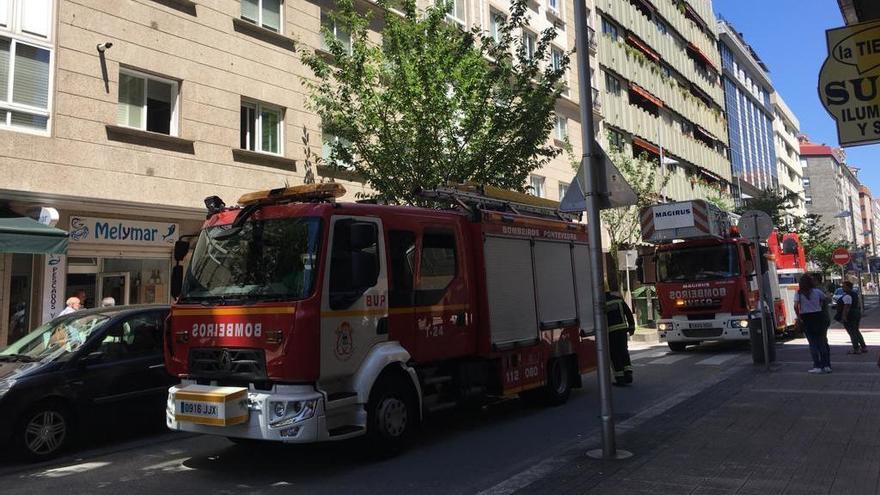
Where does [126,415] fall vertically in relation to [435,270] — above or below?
below

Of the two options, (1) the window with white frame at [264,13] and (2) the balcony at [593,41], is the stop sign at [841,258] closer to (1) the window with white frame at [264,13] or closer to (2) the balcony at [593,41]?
(2) the balcony at [593,41]

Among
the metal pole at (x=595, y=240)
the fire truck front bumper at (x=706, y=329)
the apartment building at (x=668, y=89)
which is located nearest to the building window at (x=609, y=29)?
the apartment building at (x=668, y=89)

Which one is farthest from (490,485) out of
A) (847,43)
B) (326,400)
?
(847,43)

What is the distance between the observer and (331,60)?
17.6m

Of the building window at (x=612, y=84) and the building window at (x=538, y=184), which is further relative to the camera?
the building window at (x=612, y=84)

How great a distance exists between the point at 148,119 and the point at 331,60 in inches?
213

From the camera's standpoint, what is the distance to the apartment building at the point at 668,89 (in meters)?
34.3

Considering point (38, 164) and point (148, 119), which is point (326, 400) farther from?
point (148, 119)

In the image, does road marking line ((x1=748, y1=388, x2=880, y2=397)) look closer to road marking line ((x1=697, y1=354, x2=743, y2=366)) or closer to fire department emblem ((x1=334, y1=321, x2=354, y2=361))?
road marking line ((x1=697, y1=354, x2=743, y2=366))

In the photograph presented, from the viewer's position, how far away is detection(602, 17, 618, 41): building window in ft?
112

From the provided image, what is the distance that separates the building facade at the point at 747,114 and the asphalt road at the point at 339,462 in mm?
48876

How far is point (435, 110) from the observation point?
41.3 ft

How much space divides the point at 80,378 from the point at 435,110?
791 centimetres

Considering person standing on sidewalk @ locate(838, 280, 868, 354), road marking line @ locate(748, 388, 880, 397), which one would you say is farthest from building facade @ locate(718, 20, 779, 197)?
road marking line @ locate(748, 388, 880, 397)
